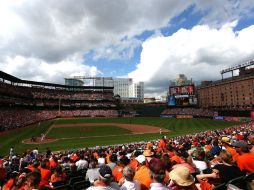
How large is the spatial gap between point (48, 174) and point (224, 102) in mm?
103288

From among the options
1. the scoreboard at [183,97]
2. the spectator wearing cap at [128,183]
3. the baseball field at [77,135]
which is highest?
the scoreboard at [183,97]

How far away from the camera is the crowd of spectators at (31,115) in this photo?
56.5 meters

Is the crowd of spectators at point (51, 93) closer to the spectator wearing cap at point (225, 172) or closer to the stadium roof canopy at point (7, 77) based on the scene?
the stadium roof canopy at point (7, 77)

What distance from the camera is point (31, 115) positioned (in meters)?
76.1

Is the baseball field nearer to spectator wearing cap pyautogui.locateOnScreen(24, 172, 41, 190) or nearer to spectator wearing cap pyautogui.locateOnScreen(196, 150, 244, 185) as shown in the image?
spectator wearing cap pyautogui.locateOnScreen(24, 172, 41, 190)

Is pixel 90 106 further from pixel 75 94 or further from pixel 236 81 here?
pixel 236 81

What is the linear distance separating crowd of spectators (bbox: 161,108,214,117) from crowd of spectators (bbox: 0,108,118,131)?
2458 centimetres

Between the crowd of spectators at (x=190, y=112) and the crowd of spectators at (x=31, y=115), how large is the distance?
2458 centimetres

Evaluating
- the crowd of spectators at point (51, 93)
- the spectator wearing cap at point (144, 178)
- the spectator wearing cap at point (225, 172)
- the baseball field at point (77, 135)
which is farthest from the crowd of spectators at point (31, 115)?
the spectator wearing cap at point (225, 172)

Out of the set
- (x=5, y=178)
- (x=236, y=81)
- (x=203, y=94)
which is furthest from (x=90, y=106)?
(x=5, y=178)

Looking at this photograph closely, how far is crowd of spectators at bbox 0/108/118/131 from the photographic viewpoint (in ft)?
185

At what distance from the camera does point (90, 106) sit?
107312mm

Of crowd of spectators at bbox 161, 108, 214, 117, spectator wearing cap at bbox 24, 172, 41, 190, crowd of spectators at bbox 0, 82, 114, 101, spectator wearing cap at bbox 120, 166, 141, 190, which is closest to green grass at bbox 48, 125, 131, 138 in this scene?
crowd of spectators at bbox 0, 82, 114, 101

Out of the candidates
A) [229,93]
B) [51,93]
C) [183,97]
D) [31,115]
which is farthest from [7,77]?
[229,93]
